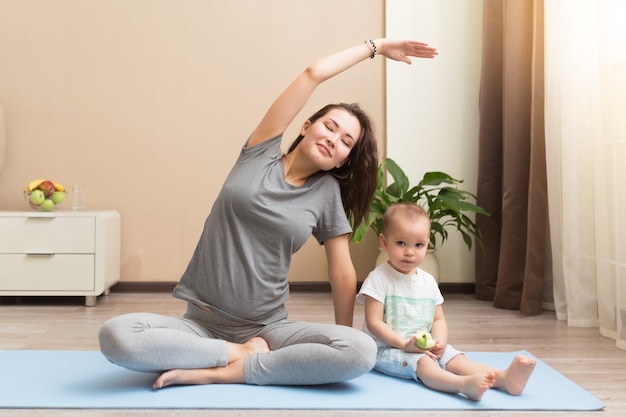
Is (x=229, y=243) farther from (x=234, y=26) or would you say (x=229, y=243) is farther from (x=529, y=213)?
(x=234, y=26)

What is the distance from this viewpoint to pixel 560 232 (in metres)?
2.96

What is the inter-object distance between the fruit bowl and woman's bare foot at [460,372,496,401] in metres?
2.32

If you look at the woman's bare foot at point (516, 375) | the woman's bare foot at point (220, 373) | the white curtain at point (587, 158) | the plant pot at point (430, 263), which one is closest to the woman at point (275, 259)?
the woman's bare foot at point (220, 373)

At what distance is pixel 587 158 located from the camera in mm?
2727

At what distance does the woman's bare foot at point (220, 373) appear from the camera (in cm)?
167

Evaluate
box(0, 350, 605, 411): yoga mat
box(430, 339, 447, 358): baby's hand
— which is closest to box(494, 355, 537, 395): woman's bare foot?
box(0, 350, 605, 411): yoga mat

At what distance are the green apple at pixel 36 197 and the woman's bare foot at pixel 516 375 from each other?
2367mm

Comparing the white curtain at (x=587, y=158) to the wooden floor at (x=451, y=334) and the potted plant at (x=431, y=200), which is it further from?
the potted plant at (x=431, y=200)

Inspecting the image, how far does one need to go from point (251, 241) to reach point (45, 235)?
1727 millimetres

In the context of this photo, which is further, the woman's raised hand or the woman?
the woman's raised hand

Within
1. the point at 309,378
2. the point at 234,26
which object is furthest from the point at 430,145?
the point at 309,378

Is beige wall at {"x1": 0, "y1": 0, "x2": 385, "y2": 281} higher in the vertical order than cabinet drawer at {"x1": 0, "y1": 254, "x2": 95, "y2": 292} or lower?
higher

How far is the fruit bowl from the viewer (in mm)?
3293

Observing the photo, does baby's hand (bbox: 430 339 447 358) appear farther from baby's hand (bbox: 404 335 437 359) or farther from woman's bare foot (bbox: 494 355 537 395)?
woman's bare foot (bbox: 494 355 537 395)
